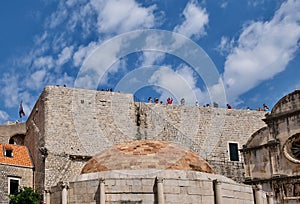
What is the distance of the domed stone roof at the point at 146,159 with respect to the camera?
1606cm

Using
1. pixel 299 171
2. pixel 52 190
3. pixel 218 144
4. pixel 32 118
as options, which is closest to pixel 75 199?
pixel 52 190

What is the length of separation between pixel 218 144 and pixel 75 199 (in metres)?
26.7

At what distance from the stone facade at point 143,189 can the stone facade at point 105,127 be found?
671 inches

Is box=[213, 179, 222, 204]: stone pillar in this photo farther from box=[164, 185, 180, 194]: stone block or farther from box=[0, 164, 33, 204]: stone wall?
box=[0, 164, 33, 204]: stone wall

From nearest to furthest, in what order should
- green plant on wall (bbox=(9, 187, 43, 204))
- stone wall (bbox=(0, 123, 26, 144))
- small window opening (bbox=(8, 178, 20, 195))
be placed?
green plant on wall (bbox=(9, 187, 43, 204)) → small window opening (bbox=(8, 178, 20, 195)) → stone wall (bbox=(0, 123, 26, 144))

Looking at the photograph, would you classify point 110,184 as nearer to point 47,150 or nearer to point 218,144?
point 47,150

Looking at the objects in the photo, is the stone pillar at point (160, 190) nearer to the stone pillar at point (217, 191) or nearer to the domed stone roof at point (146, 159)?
the domed stone roof at point (146, 159)

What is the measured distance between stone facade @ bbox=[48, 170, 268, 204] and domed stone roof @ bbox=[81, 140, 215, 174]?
0.43 m

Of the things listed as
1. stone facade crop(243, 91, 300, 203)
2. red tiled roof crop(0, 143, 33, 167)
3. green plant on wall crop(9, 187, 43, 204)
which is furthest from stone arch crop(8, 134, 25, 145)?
stone facade crop(243, 91, 300, 203)

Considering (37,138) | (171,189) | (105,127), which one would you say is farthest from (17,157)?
(171,189)

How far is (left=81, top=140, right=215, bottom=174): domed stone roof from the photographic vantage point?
16.1m

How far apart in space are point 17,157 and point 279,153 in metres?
18.7

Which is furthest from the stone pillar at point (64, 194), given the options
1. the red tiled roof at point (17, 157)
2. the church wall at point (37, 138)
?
the red tiled roof at point (17, 157)

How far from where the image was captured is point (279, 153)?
2936cm
